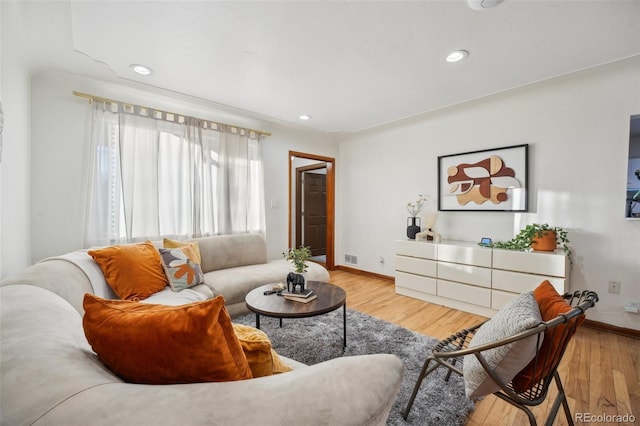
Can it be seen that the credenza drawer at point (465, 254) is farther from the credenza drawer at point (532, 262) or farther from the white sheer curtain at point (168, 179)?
the white sheer curtain at point (168, 179)

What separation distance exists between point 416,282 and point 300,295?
1972mm

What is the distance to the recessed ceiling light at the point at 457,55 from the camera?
6.89 ft

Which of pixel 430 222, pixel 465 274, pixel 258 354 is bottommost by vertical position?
pixel 465 274

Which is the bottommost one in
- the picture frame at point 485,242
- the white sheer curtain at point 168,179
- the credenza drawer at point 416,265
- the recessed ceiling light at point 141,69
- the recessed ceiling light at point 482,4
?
the credenza drawer at point 416,265

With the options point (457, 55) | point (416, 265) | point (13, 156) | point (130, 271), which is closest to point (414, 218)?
point (416, 265)

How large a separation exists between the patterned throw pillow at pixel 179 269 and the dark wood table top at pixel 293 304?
0.65 m

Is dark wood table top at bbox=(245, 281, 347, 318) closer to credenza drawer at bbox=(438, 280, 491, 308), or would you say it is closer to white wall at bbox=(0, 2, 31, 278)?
credenza drawer at bbox=(438, 280, 491, 308)

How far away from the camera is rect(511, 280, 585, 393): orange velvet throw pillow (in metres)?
1.07

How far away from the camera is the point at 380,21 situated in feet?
5.76

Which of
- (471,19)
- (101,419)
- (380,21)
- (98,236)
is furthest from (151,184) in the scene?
(471,19)

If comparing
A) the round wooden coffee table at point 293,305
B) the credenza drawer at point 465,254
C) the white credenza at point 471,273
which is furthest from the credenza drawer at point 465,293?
the round wooden coffee table at point 293,305

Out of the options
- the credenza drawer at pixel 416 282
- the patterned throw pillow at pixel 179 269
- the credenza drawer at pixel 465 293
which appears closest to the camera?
the patterned throw pillow at pixel 179 269

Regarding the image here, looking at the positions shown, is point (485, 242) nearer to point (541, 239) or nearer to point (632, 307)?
point (541, 239)

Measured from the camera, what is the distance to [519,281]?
8.63ft
